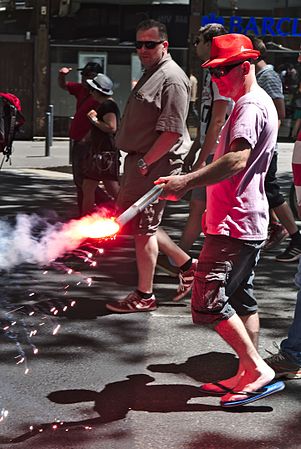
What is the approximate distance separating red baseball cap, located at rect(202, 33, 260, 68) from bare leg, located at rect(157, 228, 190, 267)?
7.45 feet

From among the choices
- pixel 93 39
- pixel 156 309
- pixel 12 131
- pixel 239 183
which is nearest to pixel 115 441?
pixel 239 183

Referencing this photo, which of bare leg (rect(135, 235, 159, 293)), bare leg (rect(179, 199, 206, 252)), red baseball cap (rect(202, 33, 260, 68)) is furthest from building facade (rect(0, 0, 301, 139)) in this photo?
red baseball cap (rect(202, 33, 260, 68))

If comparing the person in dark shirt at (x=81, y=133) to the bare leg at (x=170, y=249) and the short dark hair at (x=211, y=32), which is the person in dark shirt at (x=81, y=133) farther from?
the bare leg at (x=170, y=249)

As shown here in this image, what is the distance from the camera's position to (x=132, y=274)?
8055 millimetres

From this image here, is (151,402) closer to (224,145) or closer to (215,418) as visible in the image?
(215,418)

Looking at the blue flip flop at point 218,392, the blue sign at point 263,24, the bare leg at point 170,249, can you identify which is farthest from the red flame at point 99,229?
the blue sign at point 263,24

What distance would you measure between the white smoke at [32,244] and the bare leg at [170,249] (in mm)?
606

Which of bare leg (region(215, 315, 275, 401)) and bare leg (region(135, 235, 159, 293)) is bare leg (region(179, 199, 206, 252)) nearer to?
bare leg (region(135, 235, 159, 293))

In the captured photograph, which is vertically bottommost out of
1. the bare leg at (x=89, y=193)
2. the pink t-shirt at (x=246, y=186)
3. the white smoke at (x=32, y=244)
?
the white smoke at (x=32, y=244)

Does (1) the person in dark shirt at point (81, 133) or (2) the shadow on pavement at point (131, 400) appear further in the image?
(1) the person in dark shirt at point (81, 133)

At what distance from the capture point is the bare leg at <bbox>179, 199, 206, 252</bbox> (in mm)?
7543

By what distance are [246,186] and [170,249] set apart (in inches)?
86.8

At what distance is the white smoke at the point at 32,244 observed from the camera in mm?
7459

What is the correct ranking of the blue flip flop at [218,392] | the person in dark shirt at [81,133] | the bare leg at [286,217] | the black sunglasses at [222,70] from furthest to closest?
the person in dark shirt at [81,133]
the bare leg at [286,217]
the blue flip flop at [218,392]
the black sunglasses at [222,70]
